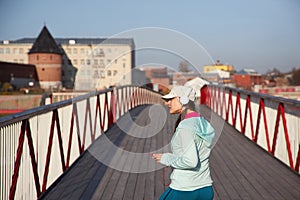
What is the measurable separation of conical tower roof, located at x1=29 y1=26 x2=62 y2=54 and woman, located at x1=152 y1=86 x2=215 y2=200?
84.5m

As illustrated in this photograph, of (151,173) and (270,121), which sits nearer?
(151,173)

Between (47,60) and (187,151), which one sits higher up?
(47,60)

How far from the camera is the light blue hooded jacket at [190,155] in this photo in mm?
2996

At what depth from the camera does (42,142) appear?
19.1 ft

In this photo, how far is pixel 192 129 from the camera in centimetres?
303

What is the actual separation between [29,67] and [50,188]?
72.6 meters

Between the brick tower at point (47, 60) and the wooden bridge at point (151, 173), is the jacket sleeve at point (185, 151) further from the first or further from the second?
the brick tower at point (47, 60)

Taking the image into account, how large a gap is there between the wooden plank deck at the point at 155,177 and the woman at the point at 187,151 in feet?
8.40

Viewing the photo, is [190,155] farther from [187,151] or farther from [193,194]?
[193,194]

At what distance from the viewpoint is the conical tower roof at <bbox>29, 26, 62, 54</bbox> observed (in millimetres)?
85769

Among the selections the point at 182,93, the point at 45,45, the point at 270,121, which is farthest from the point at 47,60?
the point at 182,93

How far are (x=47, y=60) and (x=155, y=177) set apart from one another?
7917cm

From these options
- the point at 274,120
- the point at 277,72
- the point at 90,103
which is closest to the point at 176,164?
the point at 274,120

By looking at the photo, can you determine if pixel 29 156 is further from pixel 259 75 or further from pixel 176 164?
pixel 259 75
